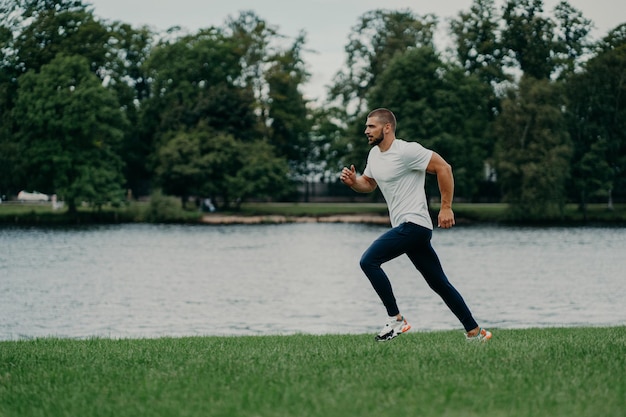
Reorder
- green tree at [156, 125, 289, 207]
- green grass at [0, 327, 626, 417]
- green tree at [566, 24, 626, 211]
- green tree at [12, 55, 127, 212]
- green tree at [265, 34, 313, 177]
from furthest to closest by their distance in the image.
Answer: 1. green tree at [265, 34, 313, 177]
2. green tree at [156, 125, 289, 207]
3. green tree at [566, 24, 626, 211]
4. green tree at [12, 55, 127, 212]
5. green grass at [0, 327, 626, 417]

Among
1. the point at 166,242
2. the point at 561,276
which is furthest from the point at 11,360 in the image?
the point at 166,242

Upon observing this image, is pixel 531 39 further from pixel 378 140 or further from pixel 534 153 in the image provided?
pixel 378 140

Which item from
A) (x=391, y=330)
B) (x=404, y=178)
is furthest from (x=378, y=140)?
(x=391, y=330)

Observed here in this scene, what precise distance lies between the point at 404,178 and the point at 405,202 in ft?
0.80

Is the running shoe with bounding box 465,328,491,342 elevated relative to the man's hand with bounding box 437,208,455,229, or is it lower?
lower

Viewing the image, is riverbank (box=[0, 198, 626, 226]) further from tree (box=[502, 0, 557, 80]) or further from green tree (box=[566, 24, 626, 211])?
tree (box=[502, 0, 557, 80])

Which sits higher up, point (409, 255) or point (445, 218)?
point (445, 218)

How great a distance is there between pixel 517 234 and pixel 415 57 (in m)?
19.1

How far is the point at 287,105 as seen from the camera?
80.9 metres

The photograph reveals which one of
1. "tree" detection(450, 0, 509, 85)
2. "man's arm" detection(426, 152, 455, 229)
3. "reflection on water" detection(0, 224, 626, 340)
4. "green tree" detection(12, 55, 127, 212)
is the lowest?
"reflection on water" detection(0, 224, 626, 340)

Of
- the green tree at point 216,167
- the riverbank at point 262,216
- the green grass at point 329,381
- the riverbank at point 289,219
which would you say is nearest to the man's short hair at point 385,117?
the green grass at point 329,381

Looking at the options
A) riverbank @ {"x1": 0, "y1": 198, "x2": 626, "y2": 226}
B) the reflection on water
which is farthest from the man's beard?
riverbank @ {"x1": 0, "y1": 198, "x2": 626, "y2": 226}

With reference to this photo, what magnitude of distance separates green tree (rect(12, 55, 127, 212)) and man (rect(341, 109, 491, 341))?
5856 centimetres

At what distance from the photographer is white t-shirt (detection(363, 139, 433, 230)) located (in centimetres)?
911
